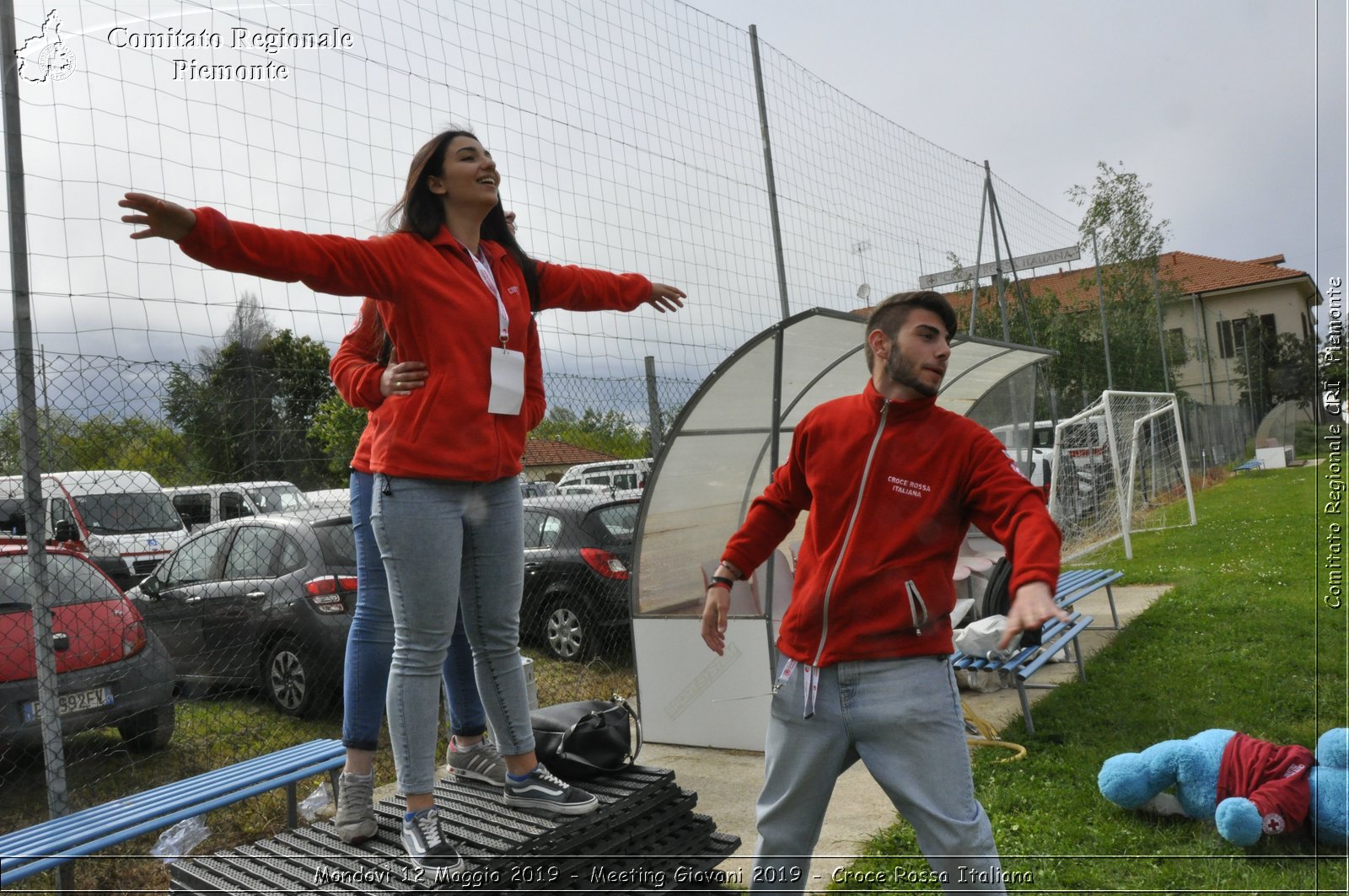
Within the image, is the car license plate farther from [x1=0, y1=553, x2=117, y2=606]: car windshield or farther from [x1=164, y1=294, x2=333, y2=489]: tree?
[x1=164, y1=294, x2=333, y2=489]: tree

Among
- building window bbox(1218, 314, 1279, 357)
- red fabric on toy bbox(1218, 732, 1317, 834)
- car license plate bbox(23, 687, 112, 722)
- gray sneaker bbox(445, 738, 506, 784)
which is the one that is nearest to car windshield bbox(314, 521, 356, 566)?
car license plate bbox(23, 687, 112, 722)

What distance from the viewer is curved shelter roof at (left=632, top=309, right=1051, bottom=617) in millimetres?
5211

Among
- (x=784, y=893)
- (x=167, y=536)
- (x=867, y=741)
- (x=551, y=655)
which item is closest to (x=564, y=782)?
(x=784, y=893)

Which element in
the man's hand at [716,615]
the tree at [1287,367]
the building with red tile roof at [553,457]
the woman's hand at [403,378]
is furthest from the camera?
the building with red tile roof at [553,457]

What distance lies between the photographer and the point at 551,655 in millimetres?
7484

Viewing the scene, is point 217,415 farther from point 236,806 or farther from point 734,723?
point 734,723

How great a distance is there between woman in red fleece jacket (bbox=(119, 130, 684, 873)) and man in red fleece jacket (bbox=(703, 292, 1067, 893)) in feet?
2.86

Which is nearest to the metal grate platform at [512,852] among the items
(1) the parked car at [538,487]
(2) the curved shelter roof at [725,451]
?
(2) the curved shelter roof at [725,451]

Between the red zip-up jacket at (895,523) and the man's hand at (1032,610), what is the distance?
0.18m

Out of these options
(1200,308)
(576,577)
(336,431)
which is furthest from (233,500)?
(1200,308)

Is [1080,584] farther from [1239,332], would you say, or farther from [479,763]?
[479,763]

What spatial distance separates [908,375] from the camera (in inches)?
94.3

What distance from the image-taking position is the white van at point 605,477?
678 cm

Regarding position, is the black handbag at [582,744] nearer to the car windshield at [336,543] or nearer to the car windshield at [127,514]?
the car windshield at [127,514]
